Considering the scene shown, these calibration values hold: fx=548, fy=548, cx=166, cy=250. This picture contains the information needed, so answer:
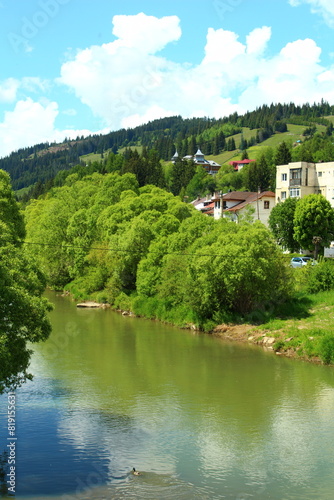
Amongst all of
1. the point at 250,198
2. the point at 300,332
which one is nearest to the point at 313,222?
the point at 250,198

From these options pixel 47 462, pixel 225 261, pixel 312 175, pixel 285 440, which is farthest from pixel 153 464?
pixel 312 175

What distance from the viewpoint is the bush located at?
40562mm

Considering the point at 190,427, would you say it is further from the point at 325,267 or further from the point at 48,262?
the point at 48,262

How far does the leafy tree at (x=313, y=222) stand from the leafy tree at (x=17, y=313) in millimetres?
45264

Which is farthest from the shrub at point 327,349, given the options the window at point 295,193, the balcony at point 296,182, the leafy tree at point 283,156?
the leafy tree at point 283,156

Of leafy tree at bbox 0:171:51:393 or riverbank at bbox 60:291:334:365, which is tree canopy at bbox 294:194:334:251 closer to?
riverbank at bbox 60:291:334:365

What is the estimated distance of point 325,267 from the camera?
41.7m

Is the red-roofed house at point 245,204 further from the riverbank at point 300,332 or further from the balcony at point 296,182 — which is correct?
the riverbank at point 300,332

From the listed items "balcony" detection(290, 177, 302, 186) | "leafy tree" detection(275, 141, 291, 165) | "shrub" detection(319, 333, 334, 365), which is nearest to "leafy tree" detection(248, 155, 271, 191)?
"leafy tree" detection(275, 141, 291, 165)

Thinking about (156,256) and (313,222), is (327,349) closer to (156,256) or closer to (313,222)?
(156,256)

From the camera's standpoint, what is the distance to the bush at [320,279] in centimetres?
4056

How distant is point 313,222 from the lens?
59969 mm

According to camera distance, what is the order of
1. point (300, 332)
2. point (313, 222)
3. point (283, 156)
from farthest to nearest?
point (283, 156) < point (313, 222) < point (300, 332)

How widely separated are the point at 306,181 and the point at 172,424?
60.8 m
